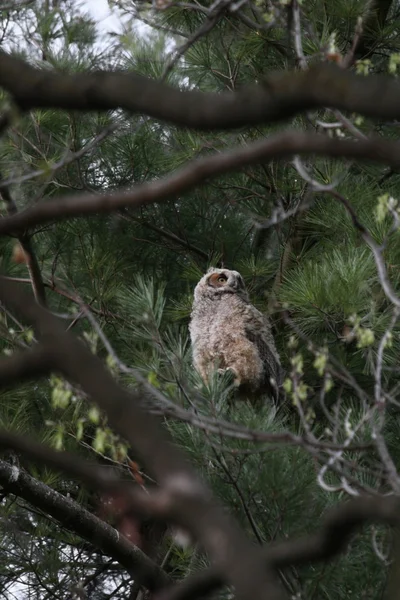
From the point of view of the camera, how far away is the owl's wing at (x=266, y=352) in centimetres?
461

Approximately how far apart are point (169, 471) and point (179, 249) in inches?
165

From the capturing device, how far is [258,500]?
3041 mm

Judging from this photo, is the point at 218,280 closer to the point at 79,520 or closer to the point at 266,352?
the point at 266,352

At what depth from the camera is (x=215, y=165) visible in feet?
4.23

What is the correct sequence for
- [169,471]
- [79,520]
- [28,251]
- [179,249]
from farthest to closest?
[179,249] < [28,251] < [79,520] < [169,471]

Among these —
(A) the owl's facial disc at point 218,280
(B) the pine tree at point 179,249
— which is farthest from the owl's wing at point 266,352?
(A) the owl's facial disc at point 218,280

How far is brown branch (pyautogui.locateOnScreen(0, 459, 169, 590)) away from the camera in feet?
10.7

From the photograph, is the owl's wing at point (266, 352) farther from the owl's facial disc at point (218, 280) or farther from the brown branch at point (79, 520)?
the brown branch at point (79, 520)

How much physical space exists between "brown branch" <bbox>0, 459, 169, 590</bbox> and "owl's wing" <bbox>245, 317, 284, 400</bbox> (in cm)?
136

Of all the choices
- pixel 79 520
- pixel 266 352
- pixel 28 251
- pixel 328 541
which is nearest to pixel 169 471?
pixel 328 541

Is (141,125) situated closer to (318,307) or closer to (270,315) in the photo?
(270,315)

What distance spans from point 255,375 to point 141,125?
1571mm

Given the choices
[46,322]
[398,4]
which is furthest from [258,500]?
[398,4]

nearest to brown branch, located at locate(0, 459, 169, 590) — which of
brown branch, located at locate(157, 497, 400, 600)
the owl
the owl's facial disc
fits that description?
the owl
